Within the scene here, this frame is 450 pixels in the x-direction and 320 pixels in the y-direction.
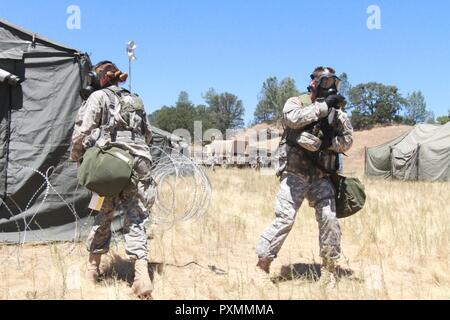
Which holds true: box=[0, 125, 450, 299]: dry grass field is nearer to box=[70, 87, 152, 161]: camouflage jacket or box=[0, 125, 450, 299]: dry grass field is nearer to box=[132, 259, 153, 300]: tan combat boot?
box=[132, 259, 153, 300]: tan combat boot

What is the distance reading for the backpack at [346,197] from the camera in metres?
3.90

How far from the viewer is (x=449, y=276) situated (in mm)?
4008

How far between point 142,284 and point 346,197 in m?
1.76

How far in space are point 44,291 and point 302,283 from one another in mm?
1930

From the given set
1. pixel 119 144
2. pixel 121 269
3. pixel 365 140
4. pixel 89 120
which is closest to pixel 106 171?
pixel 119 144

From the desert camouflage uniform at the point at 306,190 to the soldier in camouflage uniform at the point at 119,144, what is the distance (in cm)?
96

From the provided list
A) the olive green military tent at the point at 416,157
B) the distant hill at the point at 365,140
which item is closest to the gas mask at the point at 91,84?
the olive green military tent at the point at 416,157

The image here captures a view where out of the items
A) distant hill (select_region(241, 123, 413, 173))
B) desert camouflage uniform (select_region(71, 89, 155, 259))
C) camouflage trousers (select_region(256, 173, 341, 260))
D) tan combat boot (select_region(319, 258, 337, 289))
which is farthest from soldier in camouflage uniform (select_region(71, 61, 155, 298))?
distant hill (select_region(241, 123, 413, 173))

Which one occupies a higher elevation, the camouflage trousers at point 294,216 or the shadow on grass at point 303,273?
the camouflage trousers at point 294,216

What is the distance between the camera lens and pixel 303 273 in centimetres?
418

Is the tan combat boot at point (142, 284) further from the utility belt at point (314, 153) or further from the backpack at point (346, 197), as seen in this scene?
the backpack at point (346, 197)

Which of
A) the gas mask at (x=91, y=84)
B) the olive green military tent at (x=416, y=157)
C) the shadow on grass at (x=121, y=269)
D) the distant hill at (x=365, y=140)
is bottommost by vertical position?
the shadow on grass at (x=121, y=269)
